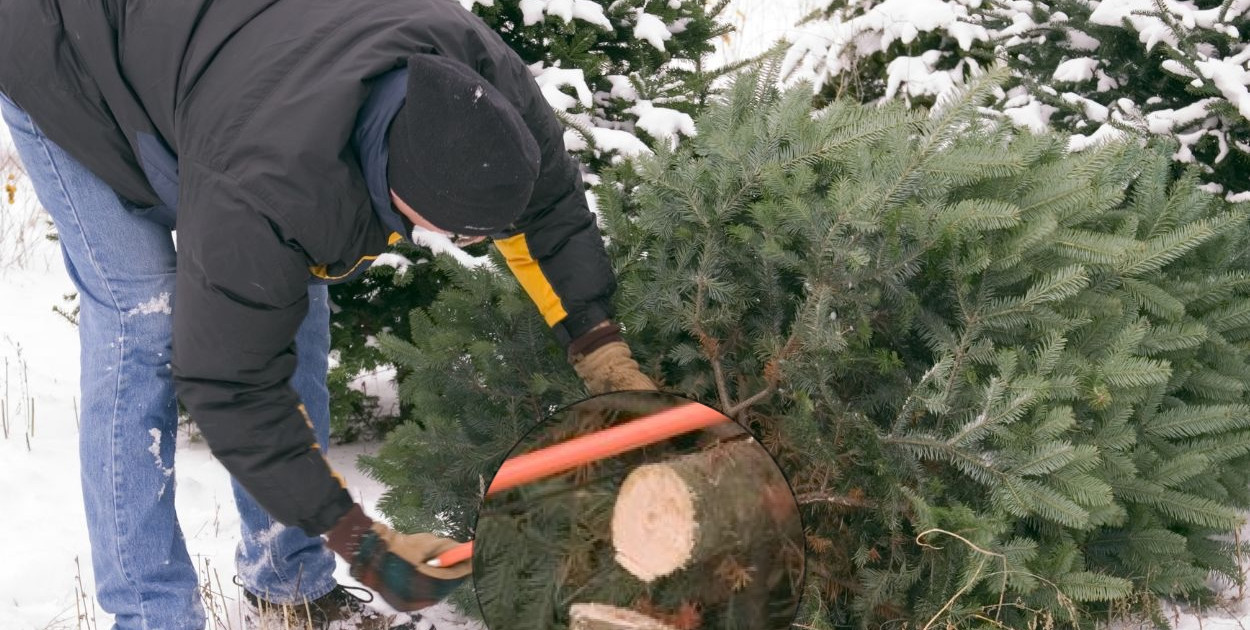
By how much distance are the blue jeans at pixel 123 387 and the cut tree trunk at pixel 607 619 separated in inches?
39.9

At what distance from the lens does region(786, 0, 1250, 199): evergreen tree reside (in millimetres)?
3506

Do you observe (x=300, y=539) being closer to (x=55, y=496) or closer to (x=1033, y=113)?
(x=55, y=496)

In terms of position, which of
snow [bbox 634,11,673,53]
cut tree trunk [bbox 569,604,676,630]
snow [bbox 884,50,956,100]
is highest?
snow [bbox 634,11,673,53]

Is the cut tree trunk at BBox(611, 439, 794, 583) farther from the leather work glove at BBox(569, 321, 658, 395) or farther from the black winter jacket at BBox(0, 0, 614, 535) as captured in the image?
the black winter jacket at BBox(0, 0, 614, 535)

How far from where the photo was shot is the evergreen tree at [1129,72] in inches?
138

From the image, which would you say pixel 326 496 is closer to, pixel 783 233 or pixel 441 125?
pixel 441 125

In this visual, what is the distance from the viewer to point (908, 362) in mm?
2445

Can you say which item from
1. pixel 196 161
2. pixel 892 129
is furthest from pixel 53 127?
pixel 892 129

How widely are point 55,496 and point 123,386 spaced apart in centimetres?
179

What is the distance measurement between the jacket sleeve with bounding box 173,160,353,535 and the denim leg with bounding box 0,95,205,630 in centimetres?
40

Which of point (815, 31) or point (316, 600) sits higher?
point (316, 600)

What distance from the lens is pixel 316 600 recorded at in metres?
2.80

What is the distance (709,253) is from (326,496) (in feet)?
3.38

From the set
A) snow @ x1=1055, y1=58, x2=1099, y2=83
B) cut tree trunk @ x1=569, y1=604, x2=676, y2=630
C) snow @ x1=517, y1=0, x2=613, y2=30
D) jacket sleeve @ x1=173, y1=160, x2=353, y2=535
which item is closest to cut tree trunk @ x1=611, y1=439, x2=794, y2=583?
cut tree trunk @ x1=569, y1=604, x2=676, y2=630
